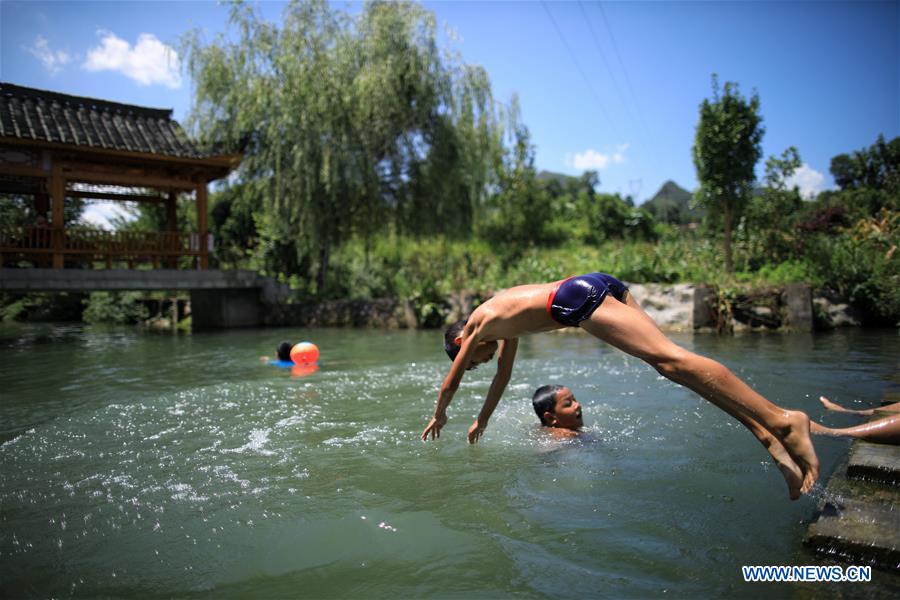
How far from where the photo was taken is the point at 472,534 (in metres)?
3.11

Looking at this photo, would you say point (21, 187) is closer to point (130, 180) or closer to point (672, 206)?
point (130, 180)

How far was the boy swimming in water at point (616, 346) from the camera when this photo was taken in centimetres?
284

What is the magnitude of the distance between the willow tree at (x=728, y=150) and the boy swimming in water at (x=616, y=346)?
11.8 metres

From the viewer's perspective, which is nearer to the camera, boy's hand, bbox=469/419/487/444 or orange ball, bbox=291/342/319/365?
boy's hand, bbox=469/419/487/444

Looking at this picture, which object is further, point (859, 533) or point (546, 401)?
point (546, 401)

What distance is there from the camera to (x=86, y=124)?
16.4 m

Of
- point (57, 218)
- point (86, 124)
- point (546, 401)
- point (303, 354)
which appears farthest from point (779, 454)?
point (86, 124)

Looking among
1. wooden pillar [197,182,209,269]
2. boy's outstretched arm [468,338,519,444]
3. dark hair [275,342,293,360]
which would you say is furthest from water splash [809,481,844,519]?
wooden pillar [197,182,209,269]

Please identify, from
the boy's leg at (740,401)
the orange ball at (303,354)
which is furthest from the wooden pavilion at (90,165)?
the boy's leg at (740,401)

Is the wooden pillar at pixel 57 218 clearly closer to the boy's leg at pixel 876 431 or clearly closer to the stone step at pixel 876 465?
the boy's leg at pixel 876 431

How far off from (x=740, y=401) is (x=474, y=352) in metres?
1.49

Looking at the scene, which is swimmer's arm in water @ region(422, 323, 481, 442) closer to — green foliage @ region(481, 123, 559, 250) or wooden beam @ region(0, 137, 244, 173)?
wooden beam @ region(0, 137, 244, 173)

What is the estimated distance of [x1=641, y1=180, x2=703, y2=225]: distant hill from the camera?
3741cm

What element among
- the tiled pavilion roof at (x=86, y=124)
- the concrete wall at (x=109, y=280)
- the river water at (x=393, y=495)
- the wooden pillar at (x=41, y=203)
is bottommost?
the river water at (x=393, y=495)
